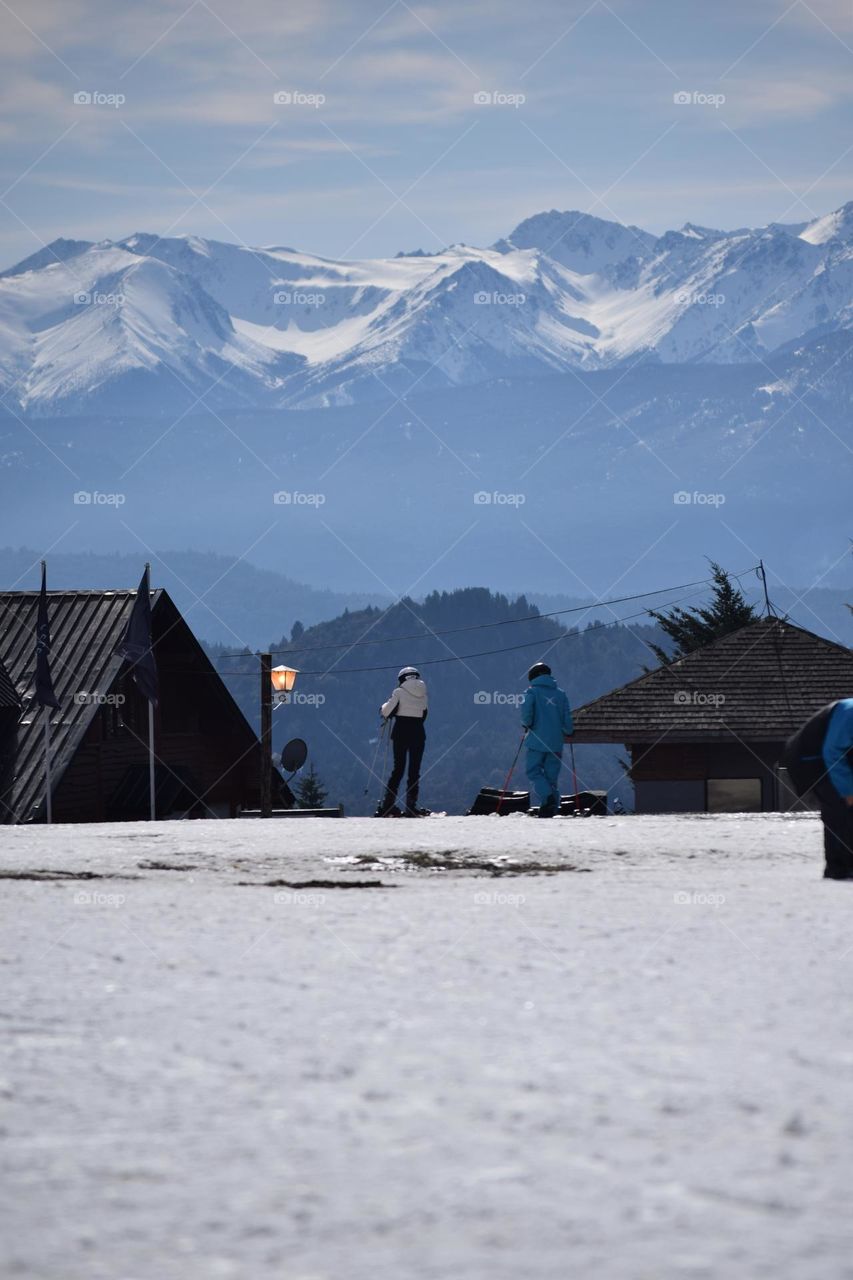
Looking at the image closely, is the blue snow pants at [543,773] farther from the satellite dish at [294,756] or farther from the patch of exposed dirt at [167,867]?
the satellite dish at [294,756]

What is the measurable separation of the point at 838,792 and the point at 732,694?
29.8m

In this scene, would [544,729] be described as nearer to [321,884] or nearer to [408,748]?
[408,748]

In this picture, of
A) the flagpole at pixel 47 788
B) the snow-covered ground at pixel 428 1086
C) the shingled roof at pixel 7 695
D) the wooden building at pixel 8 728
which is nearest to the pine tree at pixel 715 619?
the shingled roof at pixel 7 695

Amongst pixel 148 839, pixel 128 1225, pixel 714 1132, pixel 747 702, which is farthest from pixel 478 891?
pixel 747 702

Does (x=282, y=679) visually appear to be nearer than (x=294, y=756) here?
Yes

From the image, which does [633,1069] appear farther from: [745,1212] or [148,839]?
[148,839]

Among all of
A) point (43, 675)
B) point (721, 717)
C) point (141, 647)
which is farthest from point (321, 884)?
point (721, 717)

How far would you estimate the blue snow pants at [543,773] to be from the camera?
19.1 m

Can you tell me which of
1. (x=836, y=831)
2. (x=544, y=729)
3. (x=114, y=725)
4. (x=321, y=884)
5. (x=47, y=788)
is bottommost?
(x=321, y=884)

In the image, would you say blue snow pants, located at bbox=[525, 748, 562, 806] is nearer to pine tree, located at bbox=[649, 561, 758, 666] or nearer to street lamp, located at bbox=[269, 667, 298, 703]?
street lamp, located at bbox=[269, 667, 298, 703]

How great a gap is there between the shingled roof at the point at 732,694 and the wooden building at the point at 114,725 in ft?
30.1

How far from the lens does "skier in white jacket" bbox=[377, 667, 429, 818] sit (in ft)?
66.1

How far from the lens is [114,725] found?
4003 centimetres

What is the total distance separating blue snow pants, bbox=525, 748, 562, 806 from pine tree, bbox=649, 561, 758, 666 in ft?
138
